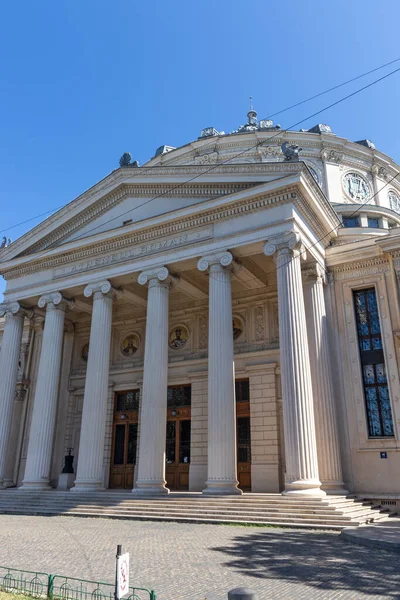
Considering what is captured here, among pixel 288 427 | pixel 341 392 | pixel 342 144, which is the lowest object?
pixel 288 427

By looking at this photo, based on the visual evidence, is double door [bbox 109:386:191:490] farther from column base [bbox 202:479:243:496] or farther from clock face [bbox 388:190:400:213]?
clock face [bbox 388:190:400:213]

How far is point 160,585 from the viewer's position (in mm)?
6125

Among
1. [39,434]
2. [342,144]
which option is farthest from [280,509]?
[342,144]

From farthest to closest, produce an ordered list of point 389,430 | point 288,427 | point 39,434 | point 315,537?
point 39,434, point 389,430, point 288,427, point 315,537

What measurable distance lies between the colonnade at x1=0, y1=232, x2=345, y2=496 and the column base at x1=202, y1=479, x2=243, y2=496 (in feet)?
0.10

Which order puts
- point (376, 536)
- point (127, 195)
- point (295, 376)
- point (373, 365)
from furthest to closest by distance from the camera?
point (127, 195), point (373, 365), point (295, 376), point (376, 536)

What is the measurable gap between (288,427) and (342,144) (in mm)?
Answer: 21215

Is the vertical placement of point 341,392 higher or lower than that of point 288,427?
higher

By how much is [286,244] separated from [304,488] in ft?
24.1

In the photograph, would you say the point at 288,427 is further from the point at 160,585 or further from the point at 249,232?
the point at 160,585

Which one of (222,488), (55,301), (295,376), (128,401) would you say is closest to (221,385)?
(295,376)

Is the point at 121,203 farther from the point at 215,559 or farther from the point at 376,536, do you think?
the point at 376,536

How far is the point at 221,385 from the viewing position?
1503 centimetres

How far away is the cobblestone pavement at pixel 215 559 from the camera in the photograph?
6020 mm
